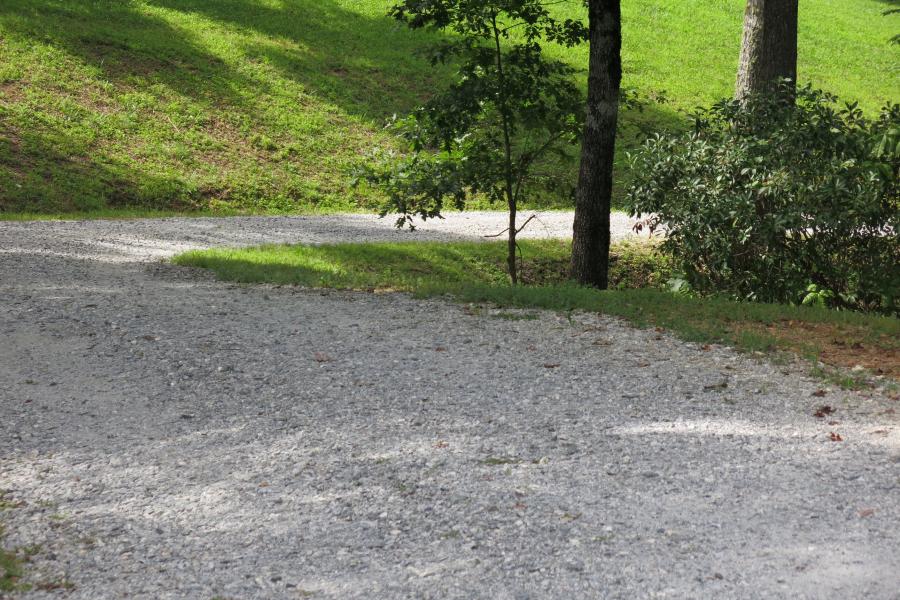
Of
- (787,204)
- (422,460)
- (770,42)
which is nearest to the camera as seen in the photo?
(422,460)

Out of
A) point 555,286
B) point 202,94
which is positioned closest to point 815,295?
point 555,286

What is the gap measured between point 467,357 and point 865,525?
3078 millimetres

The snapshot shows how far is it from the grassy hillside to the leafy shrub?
1.58 metres

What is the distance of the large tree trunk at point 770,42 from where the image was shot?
11273 mm

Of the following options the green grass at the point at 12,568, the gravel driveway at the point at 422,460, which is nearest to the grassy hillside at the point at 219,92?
the gravel driveway at the point at 422,460

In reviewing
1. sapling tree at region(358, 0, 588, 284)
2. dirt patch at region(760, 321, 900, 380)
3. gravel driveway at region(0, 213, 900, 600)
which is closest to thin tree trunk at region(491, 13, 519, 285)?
sapling tree at region(358, 0, 588, 284)

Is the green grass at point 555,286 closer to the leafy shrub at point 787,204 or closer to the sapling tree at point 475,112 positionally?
the leafy shrub at point 787,204

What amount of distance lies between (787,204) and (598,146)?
1.78 m

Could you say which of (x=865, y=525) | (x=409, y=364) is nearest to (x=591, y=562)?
(x=865, y=525)

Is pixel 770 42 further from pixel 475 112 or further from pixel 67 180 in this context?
pixel 67 180

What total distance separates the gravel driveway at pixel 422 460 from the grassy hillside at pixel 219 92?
17.6ft

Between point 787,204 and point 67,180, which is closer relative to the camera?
point 787,204

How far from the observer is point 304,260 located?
10516 mm

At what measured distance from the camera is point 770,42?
37.0 feet
